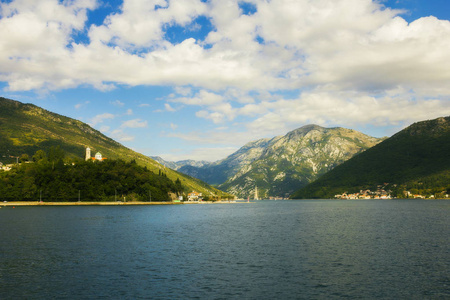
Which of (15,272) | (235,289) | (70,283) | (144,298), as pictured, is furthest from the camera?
(15,272)

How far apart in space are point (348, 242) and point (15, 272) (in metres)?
53.7

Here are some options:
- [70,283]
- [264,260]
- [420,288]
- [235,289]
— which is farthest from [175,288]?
[420,288]

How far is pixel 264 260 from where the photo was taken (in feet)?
153

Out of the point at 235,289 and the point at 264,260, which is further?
the point at 264,260

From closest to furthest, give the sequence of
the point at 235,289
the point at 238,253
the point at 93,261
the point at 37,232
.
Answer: the point at 235,289, the point at 93,261, the point at 238,253, the point at 37,232

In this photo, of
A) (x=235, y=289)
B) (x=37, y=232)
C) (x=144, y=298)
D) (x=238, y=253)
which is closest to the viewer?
(x=144, y=298)

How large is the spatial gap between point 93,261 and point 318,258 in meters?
32.3

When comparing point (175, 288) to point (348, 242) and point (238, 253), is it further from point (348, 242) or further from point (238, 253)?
point (348, 242)

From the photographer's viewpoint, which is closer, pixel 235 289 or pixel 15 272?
pixel 235 289

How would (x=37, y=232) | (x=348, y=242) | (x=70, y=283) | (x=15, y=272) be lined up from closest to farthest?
(x=70, y=283), (x=15, y=272), (x=348, y=242), (x=37, y=232)

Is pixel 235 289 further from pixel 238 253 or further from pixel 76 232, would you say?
pixel 76 232

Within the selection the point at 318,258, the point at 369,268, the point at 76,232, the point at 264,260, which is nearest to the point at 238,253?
the point at 264,260

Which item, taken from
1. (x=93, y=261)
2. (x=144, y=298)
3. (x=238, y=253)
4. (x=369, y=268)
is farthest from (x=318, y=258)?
(x=93, y=261)

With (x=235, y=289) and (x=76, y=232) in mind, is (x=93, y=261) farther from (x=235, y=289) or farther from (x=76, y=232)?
(x=76, y=232)
